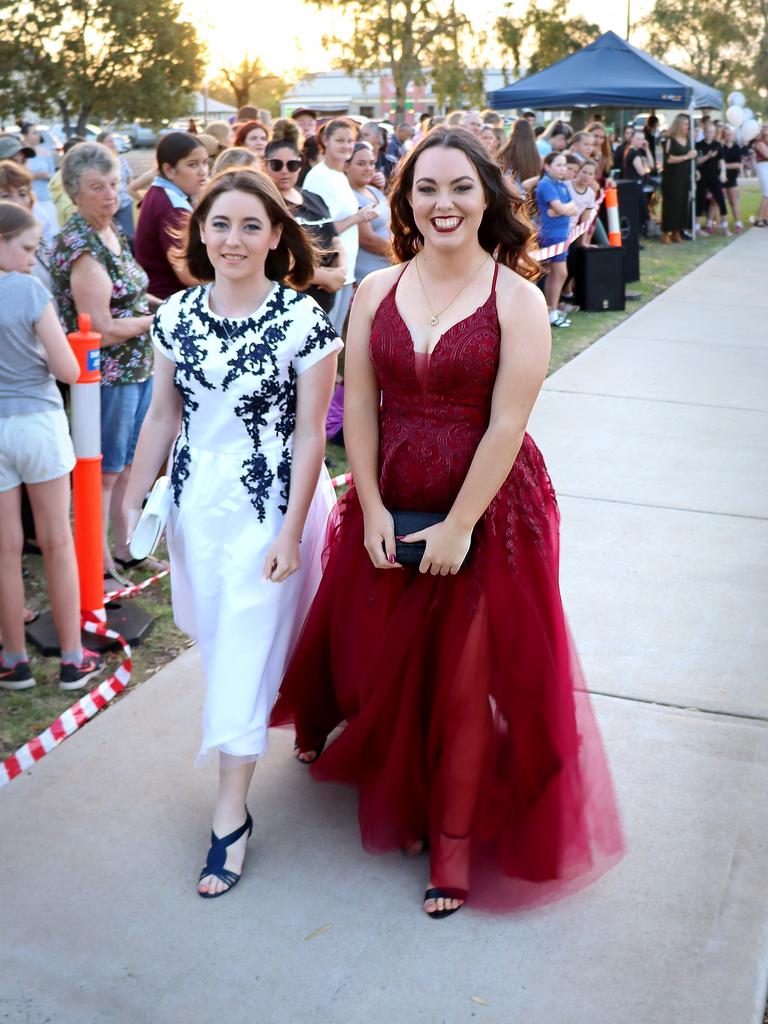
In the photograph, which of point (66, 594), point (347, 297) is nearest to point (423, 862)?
point (66, 594)

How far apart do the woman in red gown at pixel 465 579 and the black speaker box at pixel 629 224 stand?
452 inches

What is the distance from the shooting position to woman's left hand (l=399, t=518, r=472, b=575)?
3053mm

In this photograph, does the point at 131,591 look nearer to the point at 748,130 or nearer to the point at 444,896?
the point at 444,896

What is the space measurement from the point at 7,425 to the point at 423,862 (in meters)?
2.06

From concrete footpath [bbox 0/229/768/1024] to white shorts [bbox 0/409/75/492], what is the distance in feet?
2.91

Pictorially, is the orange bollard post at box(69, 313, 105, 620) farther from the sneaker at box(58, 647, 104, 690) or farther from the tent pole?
the tent pole

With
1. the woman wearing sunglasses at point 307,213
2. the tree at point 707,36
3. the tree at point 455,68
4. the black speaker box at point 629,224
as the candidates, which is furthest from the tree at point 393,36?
the woman wearing sunglasses at point 307,213

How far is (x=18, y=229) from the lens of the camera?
3.91 meters

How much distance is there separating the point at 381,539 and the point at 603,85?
1793cm

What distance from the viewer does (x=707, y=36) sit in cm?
6981

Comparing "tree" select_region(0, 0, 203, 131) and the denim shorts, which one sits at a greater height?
"tree" select_region(0, 0, 203, 131)

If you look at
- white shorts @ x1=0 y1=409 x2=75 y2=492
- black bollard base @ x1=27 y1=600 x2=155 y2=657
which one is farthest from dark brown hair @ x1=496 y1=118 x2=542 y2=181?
white shorts @ x1=0 y1=409 x2=75 y2=492

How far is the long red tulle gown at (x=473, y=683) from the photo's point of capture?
10.3ft

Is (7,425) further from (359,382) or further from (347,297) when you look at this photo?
(347,297)
